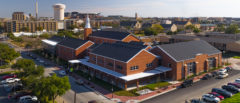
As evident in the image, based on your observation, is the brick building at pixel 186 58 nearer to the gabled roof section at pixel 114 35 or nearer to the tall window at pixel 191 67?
the tall window at pixel 191 67

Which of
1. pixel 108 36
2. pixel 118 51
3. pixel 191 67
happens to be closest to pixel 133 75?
pixel 118 51

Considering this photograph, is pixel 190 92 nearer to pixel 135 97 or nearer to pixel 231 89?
pixel 231 89

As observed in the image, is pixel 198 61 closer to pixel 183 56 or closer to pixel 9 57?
pixel 183 56

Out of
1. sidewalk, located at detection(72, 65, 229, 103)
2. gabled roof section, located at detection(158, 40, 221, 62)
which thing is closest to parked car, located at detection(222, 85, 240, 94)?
sidewalk, located at detection(72, 65, 229, 103)

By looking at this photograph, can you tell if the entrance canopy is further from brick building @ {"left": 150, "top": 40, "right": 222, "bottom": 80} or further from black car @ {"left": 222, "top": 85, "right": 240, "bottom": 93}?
black car @ {"left": 222, "top": 85, "right": 240, "bottom": 93}

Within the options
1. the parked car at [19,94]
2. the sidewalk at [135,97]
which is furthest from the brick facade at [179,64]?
the parked car at [19,94]
